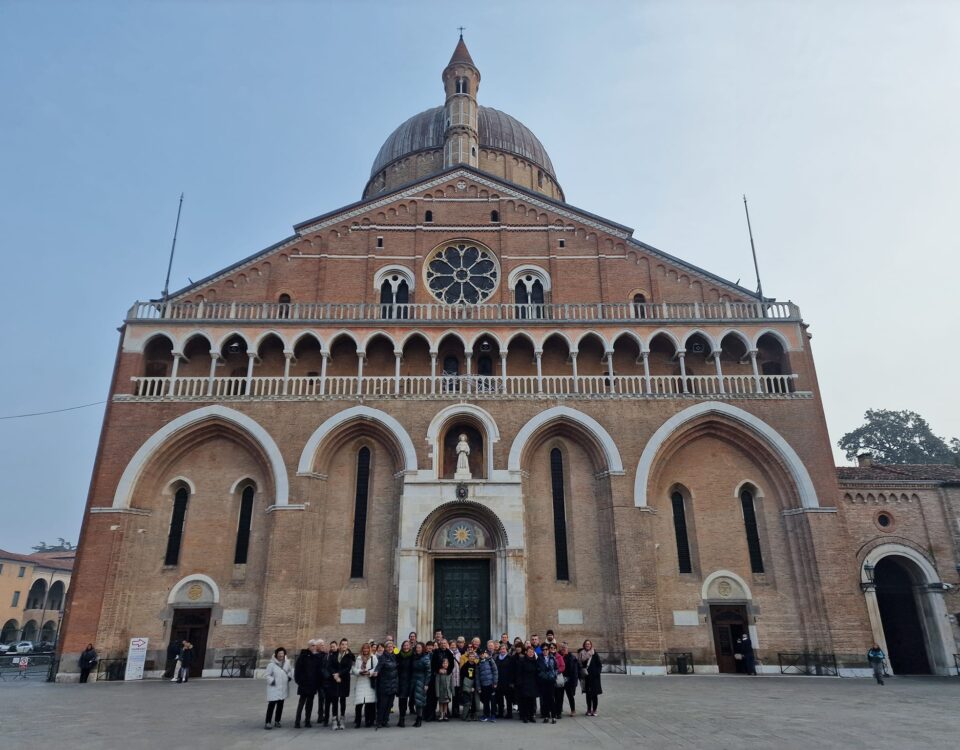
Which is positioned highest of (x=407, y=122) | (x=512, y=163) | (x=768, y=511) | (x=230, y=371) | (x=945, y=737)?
(x=407, y=122)

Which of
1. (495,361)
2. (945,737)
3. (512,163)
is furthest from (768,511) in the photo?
(512,163)

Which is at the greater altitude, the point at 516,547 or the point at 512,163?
the point at 512,163

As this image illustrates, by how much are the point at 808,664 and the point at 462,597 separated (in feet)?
35.2

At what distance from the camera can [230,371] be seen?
24000 mm

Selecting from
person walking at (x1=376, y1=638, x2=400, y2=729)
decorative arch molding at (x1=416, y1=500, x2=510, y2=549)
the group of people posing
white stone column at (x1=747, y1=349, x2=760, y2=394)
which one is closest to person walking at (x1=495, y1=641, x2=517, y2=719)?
the group of people posing

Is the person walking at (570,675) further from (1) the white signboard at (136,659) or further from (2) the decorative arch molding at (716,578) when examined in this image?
(1) the white signboard at (136,659)

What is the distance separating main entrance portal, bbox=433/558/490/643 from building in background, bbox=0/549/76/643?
44.4 metres

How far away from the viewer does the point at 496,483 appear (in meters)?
20.8

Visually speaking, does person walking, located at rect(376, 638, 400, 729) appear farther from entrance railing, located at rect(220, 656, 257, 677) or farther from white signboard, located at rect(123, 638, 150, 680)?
white signboard, located at rect(123, 638, 150, 680)

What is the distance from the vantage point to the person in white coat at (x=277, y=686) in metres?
10.6

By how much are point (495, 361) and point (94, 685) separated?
15759 mm

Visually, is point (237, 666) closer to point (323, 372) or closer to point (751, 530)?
point (323, 372)

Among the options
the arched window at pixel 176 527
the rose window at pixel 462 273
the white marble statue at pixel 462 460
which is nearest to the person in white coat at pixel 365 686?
the white marble statue at pixel 462 460

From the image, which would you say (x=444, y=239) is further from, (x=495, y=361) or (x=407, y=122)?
(x=407, y=122)
